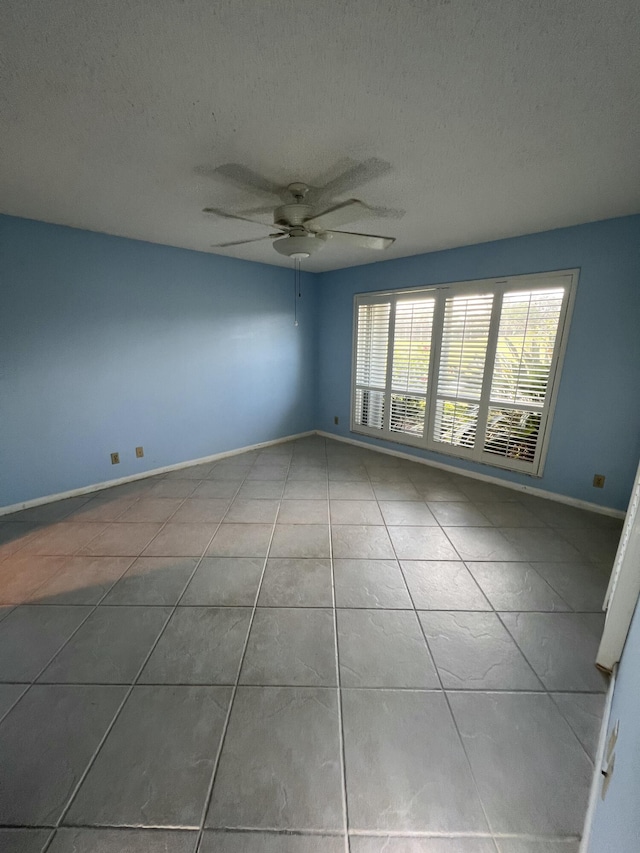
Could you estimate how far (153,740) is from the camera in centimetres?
115

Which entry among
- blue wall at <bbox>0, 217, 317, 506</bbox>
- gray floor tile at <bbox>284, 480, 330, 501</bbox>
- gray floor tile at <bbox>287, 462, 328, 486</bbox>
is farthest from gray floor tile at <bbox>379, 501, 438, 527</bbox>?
blue wall at <bbox>0, 217, 317, 506</bbox>

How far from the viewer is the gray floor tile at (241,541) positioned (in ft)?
7.13

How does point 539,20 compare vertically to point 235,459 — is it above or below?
above

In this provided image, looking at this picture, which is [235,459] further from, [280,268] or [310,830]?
[310,830]

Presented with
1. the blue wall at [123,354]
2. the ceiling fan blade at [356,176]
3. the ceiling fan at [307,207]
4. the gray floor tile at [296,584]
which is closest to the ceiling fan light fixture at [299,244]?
the ceiling fan at [307,207]

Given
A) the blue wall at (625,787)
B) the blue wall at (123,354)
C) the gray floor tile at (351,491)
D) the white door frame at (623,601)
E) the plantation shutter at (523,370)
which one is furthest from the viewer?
the gray floor tile at (351,491)

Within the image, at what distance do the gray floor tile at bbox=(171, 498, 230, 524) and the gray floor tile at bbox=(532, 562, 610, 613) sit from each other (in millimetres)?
2261

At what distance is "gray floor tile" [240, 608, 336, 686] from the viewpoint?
1.37 meters

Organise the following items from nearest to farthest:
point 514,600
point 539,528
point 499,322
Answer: point 514,600, point 539,528, point 499,322

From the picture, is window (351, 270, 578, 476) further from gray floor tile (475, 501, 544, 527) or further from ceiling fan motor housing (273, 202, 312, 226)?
ceiling fan motor housing (273, 202, 312, 226)

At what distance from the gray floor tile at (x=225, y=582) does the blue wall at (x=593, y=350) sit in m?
2.56

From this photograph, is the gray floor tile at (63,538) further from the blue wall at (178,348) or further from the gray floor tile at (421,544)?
the gray floor tile at (421,544)

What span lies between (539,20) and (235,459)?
12.3 feet

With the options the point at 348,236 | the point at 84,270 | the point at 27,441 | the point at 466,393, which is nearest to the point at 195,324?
the point at 84,270
